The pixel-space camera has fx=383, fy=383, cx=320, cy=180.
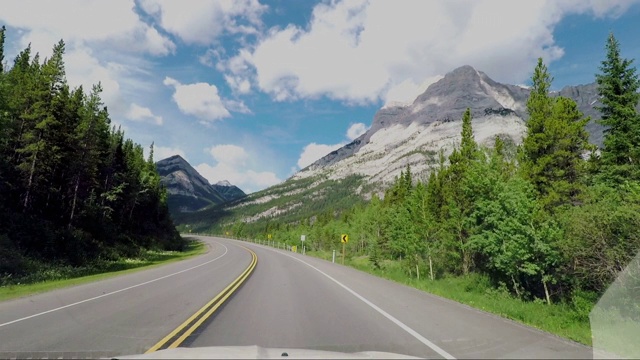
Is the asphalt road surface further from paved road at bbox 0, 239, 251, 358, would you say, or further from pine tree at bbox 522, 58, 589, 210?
pine tree at bbox 522, 58, 589, 210

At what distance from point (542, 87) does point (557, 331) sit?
24909mm

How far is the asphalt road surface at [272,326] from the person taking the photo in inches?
248

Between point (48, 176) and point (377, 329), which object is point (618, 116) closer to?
point (377, 329)

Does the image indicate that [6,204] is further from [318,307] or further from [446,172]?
[446,172]

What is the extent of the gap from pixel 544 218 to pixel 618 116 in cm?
964

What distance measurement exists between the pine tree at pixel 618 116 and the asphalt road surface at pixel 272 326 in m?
18.6

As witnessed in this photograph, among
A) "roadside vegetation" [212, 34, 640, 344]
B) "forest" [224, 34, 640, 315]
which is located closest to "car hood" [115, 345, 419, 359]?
"roadside vegetation" [212, 34, 640, 344]

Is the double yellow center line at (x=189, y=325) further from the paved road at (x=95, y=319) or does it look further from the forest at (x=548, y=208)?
the forest at (x=548, y=208)

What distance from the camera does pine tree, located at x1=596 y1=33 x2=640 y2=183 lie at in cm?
2338

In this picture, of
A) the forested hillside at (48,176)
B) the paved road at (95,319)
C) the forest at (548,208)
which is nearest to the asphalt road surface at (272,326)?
the paved road at (95,319)

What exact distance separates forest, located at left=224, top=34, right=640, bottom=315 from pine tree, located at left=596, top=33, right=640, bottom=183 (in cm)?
6

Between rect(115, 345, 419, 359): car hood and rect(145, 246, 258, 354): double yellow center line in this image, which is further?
rect(145, 246, 258, 354): double yellow center line

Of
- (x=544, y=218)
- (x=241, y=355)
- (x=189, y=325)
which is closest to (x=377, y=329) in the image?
(x=189, y=325)

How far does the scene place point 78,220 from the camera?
39656 mm
